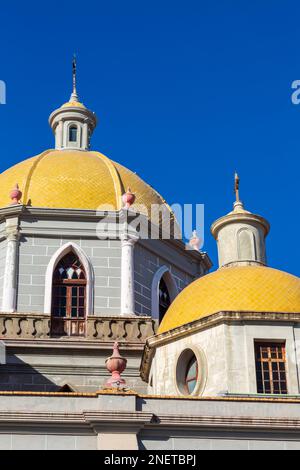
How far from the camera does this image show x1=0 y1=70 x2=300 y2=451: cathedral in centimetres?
2250

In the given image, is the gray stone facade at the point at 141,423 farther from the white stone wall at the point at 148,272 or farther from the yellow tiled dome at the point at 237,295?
the white stone wall at the point at 148,272

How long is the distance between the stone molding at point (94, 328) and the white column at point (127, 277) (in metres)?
0.66

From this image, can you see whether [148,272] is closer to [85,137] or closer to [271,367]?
[85,137]

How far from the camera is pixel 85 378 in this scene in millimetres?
30219

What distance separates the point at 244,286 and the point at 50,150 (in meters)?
13.5

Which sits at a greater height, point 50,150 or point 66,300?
point 50,150

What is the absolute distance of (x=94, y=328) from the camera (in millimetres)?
31406

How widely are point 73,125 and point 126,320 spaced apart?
11.0 meters

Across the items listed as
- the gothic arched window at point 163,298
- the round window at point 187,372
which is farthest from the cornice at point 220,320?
the gothic arched window at point 163,298

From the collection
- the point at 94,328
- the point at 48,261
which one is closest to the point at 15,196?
the point at 48,261

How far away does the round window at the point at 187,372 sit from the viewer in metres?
26.1
